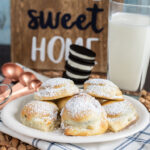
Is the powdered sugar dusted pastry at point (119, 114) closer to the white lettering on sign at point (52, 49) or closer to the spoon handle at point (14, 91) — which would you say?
the spoon handle at point (14, 91)

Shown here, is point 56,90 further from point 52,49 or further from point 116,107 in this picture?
point 52,49

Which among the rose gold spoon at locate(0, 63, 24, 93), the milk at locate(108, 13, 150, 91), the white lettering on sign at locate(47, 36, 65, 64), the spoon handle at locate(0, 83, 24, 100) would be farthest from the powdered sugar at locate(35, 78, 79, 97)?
the white lettering on sign at locate(47, 36, 65, 64)

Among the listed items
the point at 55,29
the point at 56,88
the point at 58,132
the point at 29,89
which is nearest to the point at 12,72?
the point at 29,89

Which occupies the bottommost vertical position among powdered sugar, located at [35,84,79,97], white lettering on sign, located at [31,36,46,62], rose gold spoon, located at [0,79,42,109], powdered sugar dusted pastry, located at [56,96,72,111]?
rose gold spoon, located at [0,79,42,109]

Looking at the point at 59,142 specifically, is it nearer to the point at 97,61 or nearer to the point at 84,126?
the point at 84,126

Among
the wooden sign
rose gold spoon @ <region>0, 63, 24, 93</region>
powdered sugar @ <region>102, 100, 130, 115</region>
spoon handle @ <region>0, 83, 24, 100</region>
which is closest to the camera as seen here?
powdered sugar @ <region>102, 100, 130, 115</region>

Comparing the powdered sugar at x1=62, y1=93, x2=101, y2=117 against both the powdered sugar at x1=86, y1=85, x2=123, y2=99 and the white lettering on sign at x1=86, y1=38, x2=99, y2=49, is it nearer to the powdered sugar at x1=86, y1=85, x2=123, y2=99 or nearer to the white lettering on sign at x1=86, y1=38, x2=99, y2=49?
the powdered sugar at x1=86, y1=85, x2=123, y2=99

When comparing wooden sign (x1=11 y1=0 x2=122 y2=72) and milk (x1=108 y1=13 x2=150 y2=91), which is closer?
milk (x1=108 y1=13 x2=150 y2=91)

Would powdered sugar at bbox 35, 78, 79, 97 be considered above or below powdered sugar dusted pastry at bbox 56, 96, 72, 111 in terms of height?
above
